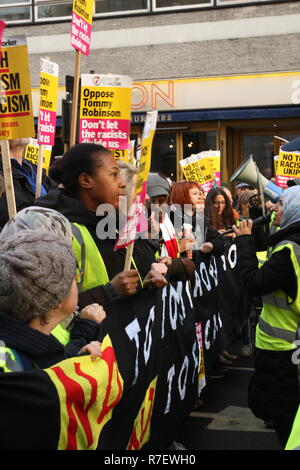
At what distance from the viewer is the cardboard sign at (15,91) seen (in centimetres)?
382

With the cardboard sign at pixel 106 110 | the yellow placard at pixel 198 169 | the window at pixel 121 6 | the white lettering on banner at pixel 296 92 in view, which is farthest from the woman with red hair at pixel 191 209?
the window at pixel 121 6

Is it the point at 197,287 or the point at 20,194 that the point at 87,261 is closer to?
the point at 20,194

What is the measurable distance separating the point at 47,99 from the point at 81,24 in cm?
97

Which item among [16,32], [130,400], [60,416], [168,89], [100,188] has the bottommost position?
[130,400]

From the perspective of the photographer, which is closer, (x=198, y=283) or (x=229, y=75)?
(x=198, y=283)

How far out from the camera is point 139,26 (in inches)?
640

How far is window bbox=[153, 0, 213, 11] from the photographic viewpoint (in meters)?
15.9

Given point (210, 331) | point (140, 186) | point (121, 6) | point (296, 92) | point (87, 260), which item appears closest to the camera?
point (140, 186)

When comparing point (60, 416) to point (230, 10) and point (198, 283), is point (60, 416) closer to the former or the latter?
point (198, 283)

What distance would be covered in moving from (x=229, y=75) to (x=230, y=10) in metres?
1.56

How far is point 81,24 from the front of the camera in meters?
6.20

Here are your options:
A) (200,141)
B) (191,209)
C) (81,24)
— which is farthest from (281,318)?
(200,141)
